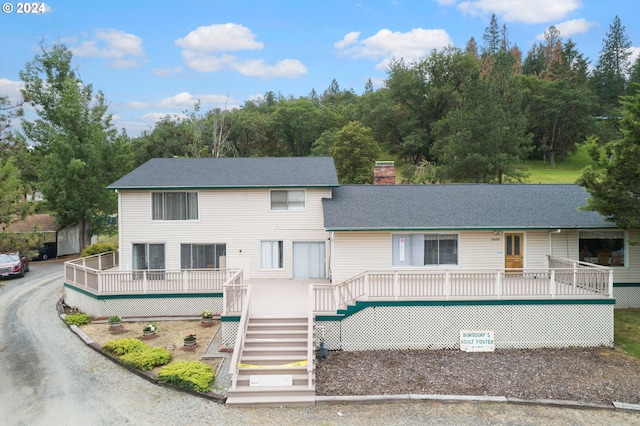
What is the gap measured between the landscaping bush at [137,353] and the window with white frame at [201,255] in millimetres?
5957

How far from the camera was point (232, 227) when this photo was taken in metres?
19.6

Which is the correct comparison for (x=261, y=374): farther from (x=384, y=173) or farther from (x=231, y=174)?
(x=384, y=173)

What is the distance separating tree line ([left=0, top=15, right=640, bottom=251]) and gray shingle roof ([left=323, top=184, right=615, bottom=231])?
7.53 feet

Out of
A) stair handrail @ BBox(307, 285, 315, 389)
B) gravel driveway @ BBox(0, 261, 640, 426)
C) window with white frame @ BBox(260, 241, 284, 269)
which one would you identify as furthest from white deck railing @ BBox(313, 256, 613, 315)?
window with white frame @ BBox(260, 241, 284, 269)

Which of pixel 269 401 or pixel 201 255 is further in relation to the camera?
pixel 201 255

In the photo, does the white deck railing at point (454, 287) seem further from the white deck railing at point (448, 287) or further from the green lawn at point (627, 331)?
the green lawn at point (627, 331)

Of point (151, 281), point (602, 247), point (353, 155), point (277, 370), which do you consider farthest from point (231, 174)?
point (353, 155)

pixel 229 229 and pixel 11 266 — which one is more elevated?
pixel 229 229

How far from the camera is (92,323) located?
16.6m

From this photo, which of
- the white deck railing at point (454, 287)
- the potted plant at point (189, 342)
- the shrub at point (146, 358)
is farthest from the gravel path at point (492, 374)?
the shrub at point (146, 358)

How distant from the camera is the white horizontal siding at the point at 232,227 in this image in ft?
64.3

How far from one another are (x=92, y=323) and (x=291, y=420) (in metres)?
10.6

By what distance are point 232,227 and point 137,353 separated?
25.4 feet

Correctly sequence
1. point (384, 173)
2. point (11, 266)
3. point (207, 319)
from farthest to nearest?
point (11, 266) < point (384, 173) < point (207, 319)
